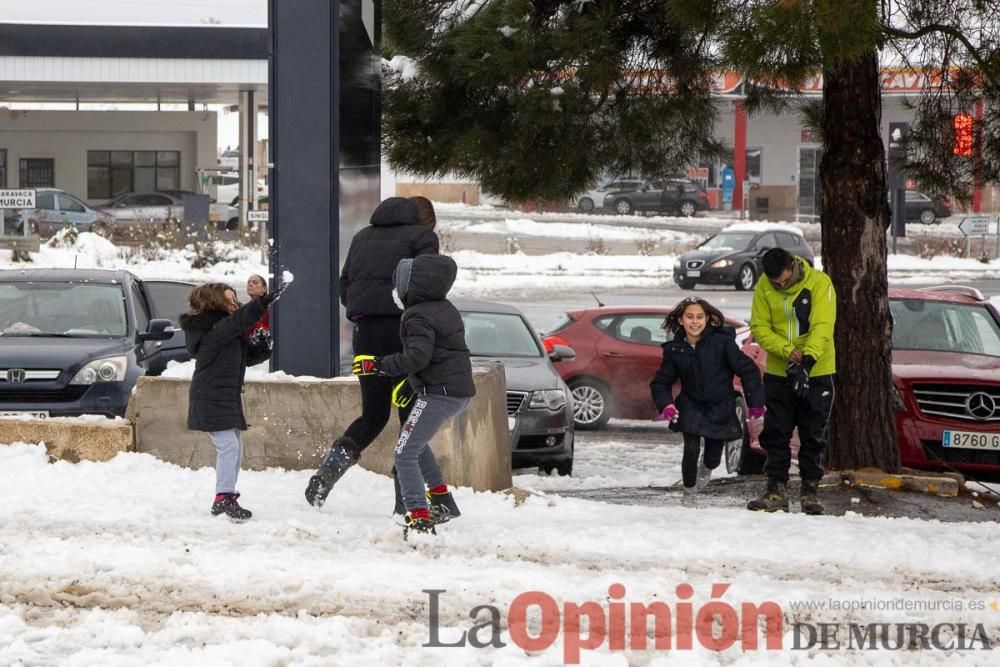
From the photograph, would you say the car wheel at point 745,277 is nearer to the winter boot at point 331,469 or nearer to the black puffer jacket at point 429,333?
the winter boot at point 331,469

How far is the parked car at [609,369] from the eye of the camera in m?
15.4

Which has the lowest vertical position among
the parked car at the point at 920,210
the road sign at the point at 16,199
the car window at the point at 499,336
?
the car window at the point at 499,336

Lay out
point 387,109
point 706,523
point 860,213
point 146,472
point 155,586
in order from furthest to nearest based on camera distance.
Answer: point 387,109 → point 860,213 → point 146,472 → point 706,523 → point 155,586

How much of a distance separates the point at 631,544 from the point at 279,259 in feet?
9.68

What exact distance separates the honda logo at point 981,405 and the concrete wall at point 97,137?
139 feet

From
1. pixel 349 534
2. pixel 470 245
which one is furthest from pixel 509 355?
pixel 470 245

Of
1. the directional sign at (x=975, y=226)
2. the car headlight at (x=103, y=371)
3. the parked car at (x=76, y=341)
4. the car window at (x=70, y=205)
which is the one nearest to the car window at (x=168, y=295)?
the parked car at (x=76, y=341)

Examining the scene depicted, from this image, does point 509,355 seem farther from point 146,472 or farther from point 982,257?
point 982,257

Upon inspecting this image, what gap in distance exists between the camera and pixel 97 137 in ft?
165

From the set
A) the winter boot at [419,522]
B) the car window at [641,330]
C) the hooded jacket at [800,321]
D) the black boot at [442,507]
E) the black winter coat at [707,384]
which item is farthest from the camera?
the car window at [641,330]

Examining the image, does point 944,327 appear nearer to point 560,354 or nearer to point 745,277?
point 560,354

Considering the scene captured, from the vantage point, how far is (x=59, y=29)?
37719 mm

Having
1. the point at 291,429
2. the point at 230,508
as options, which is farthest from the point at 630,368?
the point at 230,508

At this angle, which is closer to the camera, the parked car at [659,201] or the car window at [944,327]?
the car window at [944,327]
